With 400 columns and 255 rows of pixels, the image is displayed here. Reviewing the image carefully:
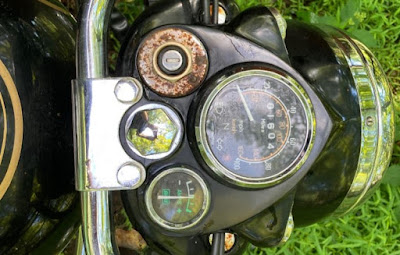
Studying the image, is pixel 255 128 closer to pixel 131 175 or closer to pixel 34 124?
pixel 131 175

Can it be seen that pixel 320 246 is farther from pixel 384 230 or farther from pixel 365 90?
pixel 365 90

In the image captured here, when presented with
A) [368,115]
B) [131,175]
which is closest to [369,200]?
[368,115]

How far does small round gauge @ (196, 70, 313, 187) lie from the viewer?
0.88m

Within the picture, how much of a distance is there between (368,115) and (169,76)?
0.37 meters

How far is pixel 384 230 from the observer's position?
1564 millimetres

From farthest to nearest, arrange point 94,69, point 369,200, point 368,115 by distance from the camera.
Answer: point 369,200 < point 368,115 < point 94,69

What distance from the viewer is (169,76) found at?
887 mm

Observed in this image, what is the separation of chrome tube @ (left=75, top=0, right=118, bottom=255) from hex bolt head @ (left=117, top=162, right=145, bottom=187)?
0.10 ft

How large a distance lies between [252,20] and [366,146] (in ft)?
1.00

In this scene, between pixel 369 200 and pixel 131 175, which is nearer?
pixel 131 175

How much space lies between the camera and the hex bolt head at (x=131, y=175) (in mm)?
832

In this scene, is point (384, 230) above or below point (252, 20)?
below

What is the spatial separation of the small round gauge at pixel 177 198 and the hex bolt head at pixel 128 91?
0.13 metres

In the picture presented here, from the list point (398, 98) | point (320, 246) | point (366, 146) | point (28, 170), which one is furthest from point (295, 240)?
point (28, 170)
